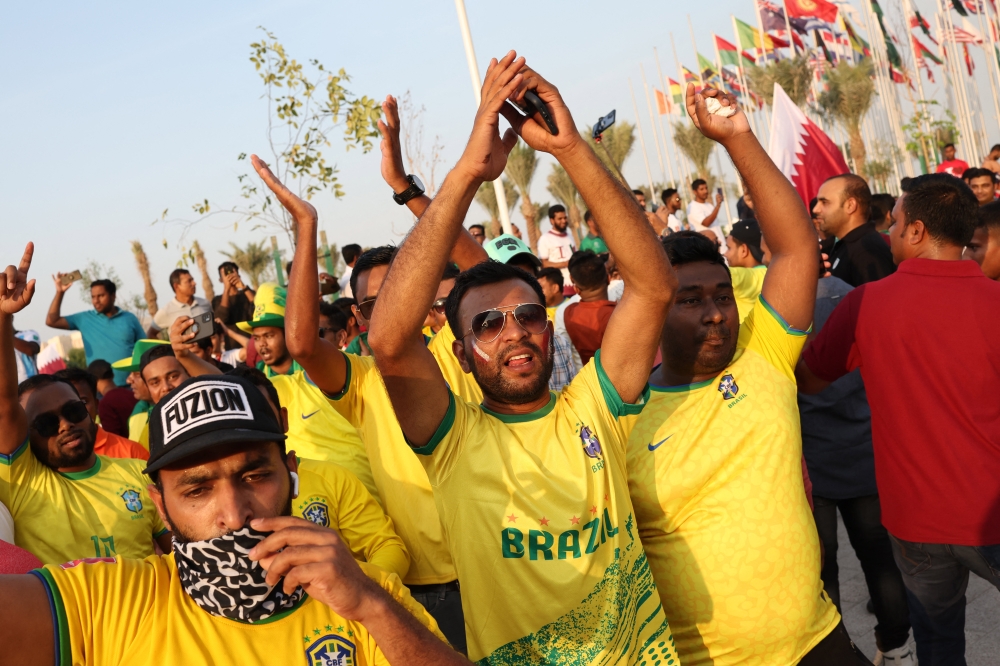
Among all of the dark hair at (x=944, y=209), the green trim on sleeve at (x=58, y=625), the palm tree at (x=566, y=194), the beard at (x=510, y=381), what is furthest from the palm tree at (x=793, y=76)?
the green trim on sleeve at (x=58, y=625)

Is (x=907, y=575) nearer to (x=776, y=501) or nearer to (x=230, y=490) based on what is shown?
(x=776, y=501)

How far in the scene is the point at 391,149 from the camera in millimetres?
3721

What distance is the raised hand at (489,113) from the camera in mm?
2529

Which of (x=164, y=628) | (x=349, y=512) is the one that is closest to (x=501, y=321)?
(x=164, y=628)

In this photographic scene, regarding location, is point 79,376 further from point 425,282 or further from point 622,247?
point 622,247

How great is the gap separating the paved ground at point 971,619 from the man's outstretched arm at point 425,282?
140 inches

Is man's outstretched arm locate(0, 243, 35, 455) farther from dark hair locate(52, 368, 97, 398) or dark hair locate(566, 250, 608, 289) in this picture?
dark hair locate(566, 250, 608, 289)

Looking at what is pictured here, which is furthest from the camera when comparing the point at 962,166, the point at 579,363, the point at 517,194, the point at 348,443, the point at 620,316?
the point at 517,194

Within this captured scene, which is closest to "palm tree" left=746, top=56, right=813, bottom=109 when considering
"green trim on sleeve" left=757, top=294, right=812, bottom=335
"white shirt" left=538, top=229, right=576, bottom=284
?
"white shirt" left=538, top=229, right=576, bottom=284

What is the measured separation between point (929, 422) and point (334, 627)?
2678mm

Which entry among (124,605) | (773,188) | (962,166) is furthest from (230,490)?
(962,166)

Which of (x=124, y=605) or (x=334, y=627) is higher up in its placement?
(x=124, y=605)

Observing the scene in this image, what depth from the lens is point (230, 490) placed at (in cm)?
212

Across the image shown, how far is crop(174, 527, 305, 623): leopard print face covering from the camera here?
6.62 feet
